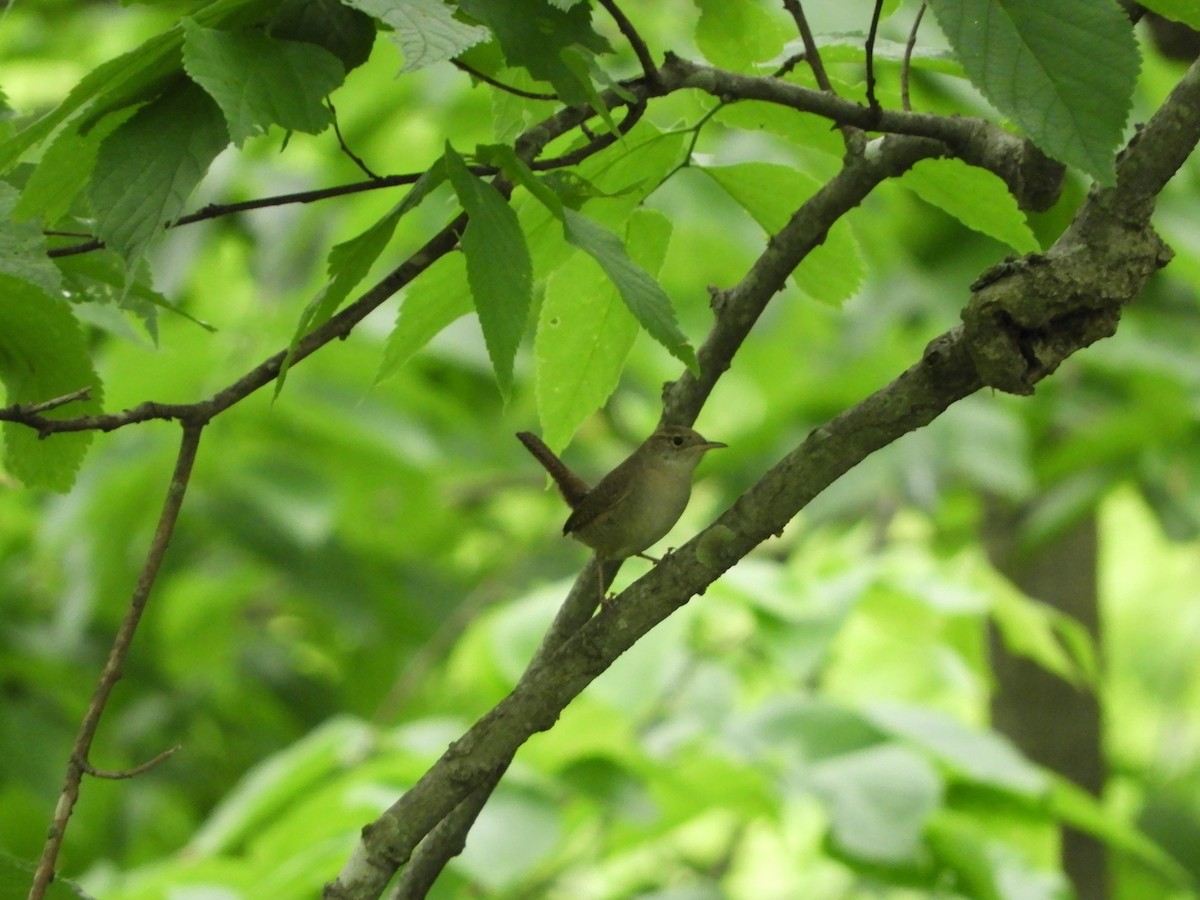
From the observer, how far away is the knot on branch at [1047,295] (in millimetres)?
1258

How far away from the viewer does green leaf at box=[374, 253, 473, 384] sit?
144 centimetres

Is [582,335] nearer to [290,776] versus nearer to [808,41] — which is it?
[808,41]

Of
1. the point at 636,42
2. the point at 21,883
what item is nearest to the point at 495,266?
the point at 636,42

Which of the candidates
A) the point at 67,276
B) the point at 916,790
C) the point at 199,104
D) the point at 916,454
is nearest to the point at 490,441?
the point at 916,454

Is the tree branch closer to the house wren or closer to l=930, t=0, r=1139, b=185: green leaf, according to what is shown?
l=930, t=0, r=1139, b=185: green leaf

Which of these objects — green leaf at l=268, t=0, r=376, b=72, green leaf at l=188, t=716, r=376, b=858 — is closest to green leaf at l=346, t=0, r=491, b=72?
green leaf at l=268, t=0, r=376, b=72

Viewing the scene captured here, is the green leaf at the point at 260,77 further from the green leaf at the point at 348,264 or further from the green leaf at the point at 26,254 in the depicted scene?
the green leaf at the point at 26,254

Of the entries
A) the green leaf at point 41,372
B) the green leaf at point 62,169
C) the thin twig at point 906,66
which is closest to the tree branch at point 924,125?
the thin twig at point 906,66

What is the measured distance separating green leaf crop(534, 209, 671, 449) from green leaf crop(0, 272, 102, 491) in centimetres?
50

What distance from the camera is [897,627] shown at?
3.91m

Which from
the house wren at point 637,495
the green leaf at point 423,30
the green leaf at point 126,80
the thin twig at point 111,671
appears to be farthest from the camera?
the house wren at point 637,495

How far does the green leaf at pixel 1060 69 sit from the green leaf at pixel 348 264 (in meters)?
0.46

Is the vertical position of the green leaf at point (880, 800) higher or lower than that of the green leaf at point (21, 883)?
higher

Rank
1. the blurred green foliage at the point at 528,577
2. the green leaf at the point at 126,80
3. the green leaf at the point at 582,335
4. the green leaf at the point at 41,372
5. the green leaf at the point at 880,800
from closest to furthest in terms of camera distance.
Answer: the green leaf at the point at 126,80 < the green leaf at the point at 41,372 < the green leaf at the point at 582,335 < the green leaf at the point at 880,800 < the blurred green foliage at the point at 528,577
